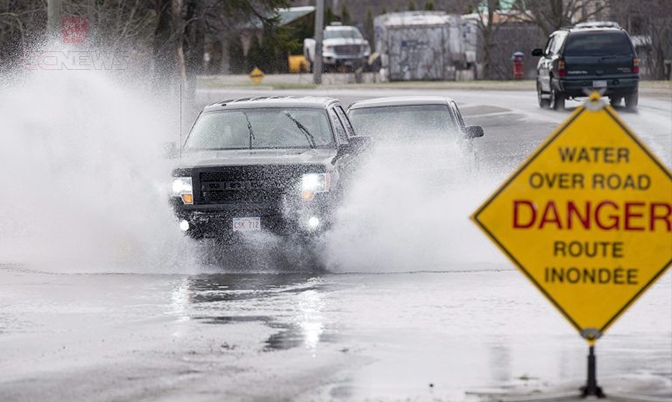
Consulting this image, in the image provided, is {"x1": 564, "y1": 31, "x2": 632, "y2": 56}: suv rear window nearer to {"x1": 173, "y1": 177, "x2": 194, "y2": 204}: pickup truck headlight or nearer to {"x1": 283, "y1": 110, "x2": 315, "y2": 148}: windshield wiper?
{"x1": 283, "y1": 110, "x2": 315, "y2": 148}: windshield wiper

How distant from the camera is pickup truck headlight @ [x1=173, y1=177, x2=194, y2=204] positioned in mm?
15445

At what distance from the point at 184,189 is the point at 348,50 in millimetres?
63009

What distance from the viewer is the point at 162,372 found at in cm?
952

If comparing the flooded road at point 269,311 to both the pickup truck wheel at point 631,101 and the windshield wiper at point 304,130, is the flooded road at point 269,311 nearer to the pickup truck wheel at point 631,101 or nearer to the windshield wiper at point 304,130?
the windshield wiper at point 304,130

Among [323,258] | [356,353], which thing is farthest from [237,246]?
[356,353]

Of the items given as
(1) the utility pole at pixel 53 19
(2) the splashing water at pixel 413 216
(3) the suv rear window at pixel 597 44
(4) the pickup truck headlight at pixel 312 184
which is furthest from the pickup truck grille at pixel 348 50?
(4) the pickup truck headlight at pixel 312 184

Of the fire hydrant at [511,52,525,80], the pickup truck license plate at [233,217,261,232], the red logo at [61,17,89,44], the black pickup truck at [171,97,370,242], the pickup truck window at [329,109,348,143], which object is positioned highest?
the red logo at [61,17,89,44]

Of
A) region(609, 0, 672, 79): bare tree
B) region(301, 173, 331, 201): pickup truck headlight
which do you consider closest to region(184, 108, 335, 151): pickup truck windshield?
region(301, 173, 331, 201): pickup truck headlight

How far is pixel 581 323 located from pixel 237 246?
7.26m

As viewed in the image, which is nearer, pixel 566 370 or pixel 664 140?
pixel 566 370

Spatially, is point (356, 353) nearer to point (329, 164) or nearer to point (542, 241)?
point (542, 241)

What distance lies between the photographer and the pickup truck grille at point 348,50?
77562 mm

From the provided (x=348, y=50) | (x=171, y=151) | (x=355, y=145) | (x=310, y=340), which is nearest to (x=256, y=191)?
(x=171, y=151)

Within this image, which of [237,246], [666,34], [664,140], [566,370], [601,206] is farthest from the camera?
[666,34]
